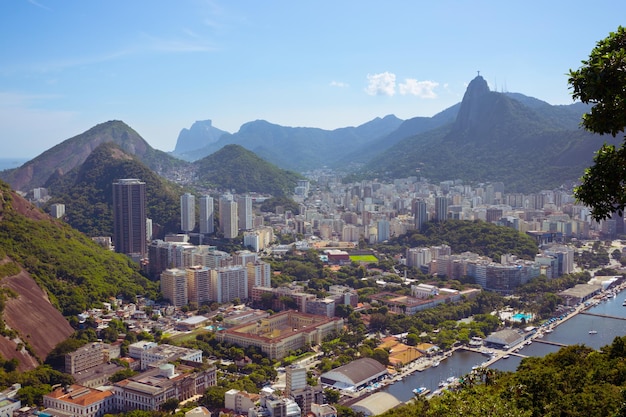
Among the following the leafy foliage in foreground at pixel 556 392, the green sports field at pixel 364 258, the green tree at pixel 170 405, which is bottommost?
the green tree at pixel 170 405

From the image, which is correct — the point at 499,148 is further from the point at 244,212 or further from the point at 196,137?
the point at 196,137

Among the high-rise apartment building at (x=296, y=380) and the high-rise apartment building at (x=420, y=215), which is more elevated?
the high-rise apartment building at (x=420, y=215)

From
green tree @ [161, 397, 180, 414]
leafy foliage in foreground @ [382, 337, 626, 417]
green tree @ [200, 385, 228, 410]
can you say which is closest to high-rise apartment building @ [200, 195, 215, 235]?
green tree @ [200, 385, 228, 410]

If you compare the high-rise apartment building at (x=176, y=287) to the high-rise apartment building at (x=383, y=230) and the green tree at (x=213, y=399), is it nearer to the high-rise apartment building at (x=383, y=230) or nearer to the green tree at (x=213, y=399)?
the green tree at (x=213, y=399)

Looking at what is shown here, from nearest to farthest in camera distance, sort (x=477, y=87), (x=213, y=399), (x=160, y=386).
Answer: (x=213, y=399) < (x=160, y=386) < (x=477, y=87)

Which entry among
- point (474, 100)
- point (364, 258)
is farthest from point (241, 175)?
point (474, 100)

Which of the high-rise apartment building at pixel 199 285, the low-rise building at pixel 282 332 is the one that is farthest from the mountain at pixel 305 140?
the low-rise building at pixel 282 332

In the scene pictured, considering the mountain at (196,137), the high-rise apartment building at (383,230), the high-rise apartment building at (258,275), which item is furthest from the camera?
the mountain at (196,137)
